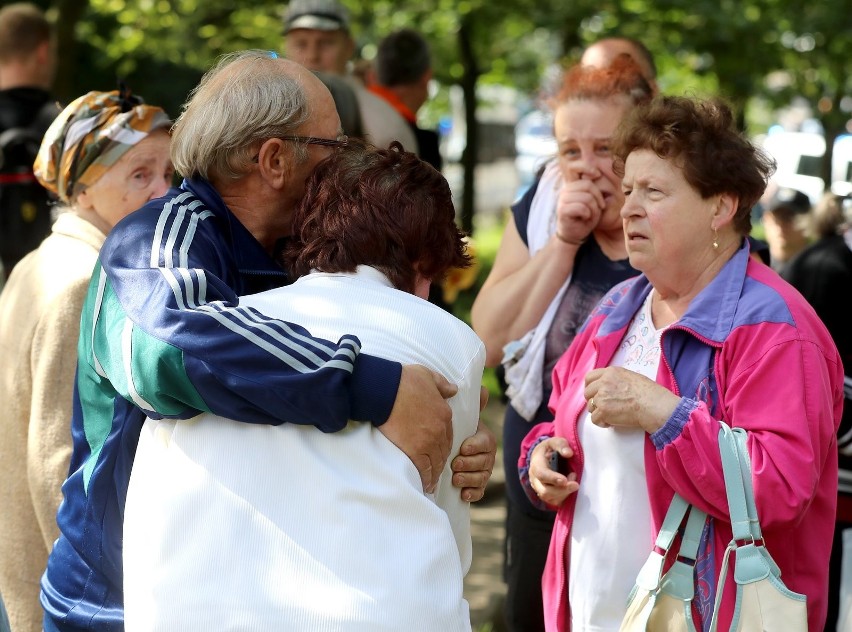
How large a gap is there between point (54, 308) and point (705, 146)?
68.4 inches

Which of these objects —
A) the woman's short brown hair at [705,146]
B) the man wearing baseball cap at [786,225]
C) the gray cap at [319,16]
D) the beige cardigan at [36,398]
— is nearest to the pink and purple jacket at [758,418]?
the woman's short brown hair at [705,146]

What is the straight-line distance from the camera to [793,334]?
2586mm

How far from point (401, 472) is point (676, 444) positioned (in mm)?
885

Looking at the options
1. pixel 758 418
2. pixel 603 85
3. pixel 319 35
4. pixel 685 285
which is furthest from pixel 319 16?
pixel 758 418

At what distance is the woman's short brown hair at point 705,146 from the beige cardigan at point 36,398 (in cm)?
153

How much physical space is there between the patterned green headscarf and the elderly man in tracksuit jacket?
66cm

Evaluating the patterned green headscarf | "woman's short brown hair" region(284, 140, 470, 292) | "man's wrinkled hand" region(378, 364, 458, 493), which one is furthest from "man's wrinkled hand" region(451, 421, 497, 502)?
the patterned green headscarf

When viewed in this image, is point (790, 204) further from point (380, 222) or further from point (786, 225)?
point (380, 222)

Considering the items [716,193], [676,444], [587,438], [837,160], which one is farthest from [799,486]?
[837,160]

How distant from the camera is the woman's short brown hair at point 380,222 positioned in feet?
6.98

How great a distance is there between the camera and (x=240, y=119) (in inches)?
92.3

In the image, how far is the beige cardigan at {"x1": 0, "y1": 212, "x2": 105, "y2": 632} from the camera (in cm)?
290

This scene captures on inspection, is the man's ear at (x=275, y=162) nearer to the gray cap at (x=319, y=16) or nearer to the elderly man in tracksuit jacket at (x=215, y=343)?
the elderly man in tracksuit jacket at (x=215, y=343)

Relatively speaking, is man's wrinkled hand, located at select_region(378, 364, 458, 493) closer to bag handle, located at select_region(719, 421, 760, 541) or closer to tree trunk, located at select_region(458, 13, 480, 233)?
bag handle, located at select_region(719, 421, 760, 541)
